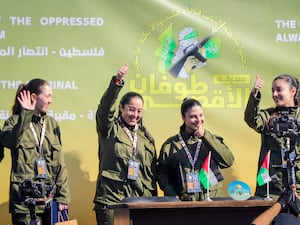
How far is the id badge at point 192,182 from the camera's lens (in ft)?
13.5

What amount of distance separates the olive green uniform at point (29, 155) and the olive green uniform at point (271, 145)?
4.18 ft

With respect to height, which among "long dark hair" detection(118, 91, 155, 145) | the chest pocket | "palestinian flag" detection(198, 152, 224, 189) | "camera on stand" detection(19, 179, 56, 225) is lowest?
"camera on stand" detection(19, 179, 56, 225)

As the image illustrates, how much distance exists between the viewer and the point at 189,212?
3377 mm

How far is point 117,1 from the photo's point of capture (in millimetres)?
4828

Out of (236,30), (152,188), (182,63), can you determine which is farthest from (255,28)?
(152,188)

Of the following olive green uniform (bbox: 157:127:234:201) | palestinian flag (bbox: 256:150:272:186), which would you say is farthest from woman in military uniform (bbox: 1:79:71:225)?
palestinian flag (bbox: 256:150:272:186)

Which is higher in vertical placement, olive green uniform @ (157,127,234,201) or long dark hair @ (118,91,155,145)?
long dark hair @ (118,91,155,145)

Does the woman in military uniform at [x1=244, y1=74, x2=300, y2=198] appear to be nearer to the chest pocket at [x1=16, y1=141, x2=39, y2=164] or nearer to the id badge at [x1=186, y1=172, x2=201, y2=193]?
the id badge at [x1=186, y1=172, x2=201, y2=193]

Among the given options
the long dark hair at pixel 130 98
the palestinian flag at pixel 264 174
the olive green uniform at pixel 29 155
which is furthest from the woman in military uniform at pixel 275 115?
the olive green uniform at pixel 29 155

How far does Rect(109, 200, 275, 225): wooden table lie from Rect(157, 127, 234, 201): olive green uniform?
2.43ft

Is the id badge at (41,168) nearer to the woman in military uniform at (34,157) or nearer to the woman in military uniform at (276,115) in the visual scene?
the woman in military uniform at (34,157)

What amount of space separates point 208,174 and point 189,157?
0.21 m

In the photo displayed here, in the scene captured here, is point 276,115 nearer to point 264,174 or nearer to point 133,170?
point 264,174

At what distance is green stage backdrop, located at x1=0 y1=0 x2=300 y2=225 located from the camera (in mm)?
4766
